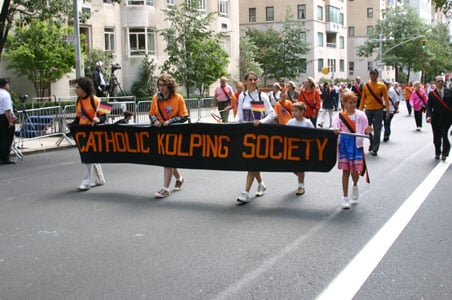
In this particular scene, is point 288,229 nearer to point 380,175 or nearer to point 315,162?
point 315,162

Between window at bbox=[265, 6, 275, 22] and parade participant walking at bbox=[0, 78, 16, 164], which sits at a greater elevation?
window at bbox=[265, 6, 275, 22]

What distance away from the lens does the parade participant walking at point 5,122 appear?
1344cm

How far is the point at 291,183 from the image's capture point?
400 inches

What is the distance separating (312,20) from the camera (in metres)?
64.8

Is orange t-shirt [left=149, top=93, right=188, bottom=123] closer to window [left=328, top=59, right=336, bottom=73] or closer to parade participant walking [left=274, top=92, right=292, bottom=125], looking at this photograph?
parade participant walking [left=274, top=92, right=292, bottom=125]

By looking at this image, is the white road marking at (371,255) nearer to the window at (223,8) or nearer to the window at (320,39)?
the window at (223,8)

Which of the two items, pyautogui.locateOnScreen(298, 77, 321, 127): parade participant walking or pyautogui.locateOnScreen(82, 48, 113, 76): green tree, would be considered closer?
pyautogui.locateOnScreen(298, 77, 321, 127): parade participant walking

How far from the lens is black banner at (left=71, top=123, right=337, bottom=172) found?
331 inches

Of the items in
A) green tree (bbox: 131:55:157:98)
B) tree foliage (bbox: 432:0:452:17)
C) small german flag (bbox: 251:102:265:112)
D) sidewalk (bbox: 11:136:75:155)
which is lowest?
sidewalk (bbox: 11:136:75:155)

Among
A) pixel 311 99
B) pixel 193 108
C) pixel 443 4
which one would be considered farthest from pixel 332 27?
pixel 311 99

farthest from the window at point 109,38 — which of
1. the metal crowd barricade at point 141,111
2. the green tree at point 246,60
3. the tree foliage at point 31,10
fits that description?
the tree foliage at point 31,10

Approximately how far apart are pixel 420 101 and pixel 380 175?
11090 mm

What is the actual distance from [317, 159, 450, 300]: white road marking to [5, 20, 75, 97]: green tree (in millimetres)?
22445

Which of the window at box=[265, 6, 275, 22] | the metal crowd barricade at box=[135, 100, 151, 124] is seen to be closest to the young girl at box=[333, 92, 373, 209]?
the metal crowd barricade at box=[135, 100, 151, 124]
